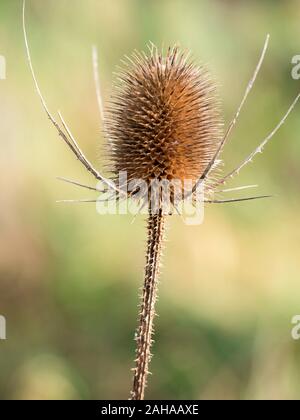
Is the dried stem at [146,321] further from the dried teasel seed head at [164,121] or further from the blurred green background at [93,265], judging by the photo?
the blurred green background at [93,265]

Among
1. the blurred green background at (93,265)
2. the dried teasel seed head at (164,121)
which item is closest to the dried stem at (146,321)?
the dried teasel seed head at (164,121)

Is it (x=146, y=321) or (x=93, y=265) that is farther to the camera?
(x=93, y=265)

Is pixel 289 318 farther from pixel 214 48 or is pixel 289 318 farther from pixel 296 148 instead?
pixel 214 48

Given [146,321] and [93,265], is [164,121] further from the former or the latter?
[93,265]

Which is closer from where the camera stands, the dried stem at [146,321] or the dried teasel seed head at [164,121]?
the dried stem at [146,321]

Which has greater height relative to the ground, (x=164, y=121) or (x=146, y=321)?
(x=164, y=121)

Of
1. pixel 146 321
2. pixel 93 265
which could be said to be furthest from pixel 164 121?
pixel 93 265

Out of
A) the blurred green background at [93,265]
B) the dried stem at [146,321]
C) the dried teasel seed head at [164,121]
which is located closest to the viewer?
the dried stem at [146,321]
